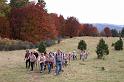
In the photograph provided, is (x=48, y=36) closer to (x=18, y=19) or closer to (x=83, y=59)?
(x=18, y=19)

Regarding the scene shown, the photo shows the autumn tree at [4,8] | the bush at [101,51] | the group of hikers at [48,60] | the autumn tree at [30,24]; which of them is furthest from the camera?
the autumn tree at [4,8]

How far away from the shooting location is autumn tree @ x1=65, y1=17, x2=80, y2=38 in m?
130

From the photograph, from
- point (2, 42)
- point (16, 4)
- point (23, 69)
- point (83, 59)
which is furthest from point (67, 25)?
point (23, 69)

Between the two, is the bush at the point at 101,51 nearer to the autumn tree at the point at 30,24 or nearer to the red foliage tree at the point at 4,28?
the autumn tree at the point at 30,24

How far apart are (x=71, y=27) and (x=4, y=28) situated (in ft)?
146

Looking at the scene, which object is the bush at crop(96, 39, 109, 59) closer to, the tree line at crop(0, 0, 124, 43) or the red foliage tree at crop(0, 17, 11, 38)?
the tree line at crop(0, 0, 124, 43)

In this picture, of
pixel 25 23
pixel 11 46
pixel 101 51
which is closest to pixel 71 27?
pixel 25 23

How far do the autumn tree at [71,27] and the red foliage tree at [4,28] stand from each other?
39605mm

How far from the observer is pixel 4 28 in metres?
91.6

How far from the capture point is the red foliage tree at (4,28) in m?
90.4

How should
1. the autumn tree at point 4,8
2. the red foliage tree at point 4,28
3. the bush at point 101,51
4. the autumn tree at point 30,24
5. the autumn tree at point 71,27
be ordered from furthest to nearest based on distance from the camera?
the autumn tree at point 71,27 → the autumn tree at point 4,8 → the red foliage tree at point 4,28 → the autumn tree at point 30,24 → the bush at point 101,51

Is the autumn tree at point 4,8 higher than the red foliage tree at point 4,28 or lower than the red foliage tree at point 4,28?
higher

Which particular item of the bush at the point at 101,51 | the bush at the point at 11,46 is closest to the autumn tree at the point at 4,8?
the bush at the point at 11,46

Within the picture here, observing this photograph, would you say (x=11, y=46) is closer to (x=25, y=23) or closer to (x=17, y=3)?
(x=25, y=23)
